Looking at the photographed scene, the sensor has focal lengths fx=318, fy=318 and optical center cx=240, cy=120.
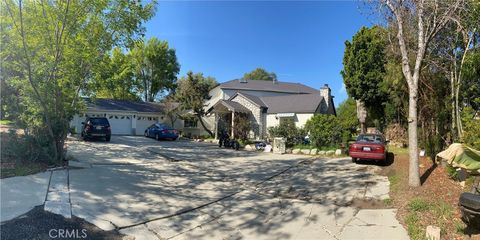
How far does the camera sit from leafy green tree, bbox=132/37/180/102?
48625 mm

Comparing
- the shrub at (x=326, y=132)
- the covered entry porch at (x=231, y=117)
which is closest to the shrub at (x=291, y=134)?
the shrub at (x=326, y=132)

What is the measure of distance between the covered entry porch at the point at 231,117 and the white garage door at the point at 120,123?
9203 millimetres

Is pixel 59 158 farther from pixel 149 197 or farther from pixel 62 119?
pixel 149 197

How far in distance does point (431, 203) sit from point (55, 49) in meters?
13.4

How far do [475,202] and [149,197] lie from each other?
6725 mm

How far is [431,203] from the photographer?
7438mm

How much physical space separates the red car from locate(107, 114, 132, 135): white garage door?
23.3m

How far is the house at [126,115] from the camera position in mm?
29594

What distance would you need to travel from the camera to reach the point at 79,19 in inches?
475

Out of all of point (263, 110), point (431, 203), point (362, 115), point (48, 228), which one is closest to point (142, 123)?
point (263, 110)

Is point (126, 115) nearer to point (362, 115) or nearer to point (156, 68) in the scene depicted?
point (156, 68)

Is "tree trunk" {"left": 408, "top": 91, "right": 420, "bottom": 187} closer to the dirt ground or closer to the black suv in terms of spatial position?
the dirt ground

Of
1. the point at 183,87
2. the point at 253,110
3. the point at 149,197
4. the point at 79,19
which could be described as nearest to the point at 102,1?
the point at 79,19

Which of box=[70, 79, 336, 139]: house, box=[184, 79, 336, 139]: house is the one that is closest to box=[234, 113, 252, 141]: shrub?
box=[184, 79, 336, 139]: house
